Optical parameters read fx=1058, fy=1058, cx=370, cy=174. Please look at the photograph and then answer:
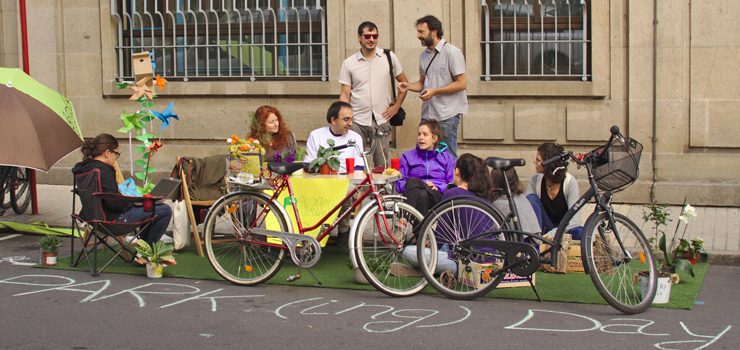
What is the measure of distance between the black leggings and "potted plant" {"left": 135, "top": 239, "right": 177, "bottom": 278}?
1.95 metres

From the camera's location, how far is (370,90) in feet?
34.7

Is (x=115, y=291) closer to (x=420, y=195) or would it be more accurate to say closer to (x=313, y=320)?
(x=313, y=320)

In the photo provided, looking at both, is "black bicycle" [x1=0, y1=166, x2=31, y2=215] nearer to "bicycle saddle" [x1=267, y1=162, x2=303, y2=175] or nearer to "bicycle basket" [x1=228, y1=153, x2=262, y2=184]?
"bicycle basket" [x1=228, y1=153, x2=262, y2=184]

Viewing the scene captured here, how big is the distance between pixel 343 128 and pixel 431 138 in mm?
784

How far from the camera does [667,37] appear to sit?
11102 millimetres

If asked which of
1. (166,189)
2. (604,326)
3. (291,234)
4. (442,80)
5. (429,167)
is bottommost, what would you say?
(604,326)

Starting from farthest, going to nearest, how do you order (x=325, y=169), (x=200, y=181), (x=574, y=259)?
1. (x=200, y=181)
2. (x=325, y=169)
3. (x=574, y=259)

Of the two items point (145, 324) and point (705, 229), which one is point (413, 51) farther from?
point (145, 324)

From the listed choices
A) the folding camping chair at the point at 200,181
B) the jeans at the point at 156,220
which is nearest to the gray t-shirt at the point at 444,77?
the folding camping chair at the point at 200,181

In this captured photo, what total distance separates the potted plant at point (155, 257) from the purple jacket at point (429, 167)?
208 centimetres

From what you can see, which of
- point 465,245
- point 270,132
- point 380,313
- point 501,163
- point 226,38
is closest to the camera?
point 380,313

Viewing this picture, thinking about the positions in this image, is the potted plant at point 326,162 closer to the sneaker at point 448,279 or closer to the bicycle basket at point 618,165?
the sneaker at point 448,279

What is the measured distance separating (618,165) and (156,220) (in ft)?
12.6

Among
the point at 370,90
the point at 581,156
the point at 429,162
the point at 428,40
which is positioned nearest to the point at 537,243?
the point at 581,156
